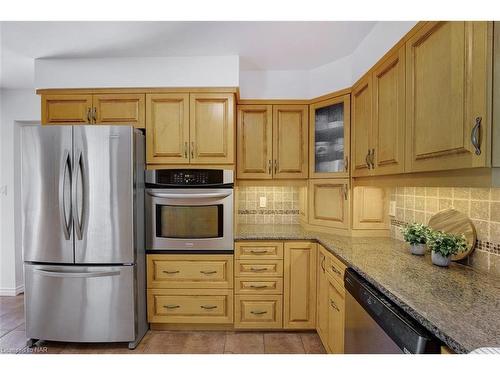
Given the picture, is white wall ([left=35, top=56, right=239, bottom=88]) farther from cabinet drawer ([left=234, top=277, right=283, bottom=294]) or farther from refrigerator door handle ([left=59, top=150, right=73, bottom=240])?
cabinet drawer ([left=234, top=277, right=283, bottom=294])

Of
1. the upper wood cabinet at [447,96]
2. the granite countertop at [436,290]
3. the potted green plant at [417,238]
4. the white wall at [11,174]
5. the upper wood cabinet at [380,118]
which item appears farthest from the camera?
the white wall at [11,174]

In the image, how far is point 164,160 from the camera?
7.39ft

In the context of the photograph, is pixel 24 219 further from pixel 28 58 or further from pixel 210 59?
pixel 210 59

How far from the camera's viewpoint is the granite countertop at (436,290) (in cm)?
78

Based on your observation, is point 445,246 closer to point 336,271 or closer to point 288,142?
point 336,271

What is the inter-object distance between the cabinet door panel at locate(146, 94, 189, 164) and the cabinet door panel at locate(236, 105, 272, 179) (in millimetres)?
542

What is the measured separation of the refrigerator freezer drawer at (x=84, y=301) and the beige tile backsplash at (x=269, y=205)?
1.28 metres

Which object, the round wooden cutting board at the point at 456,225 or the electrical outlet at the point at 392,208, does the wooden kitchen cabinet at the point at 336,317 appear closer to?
the round wooden cutting board at the point at 456,225

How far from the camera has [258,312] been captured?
2.23 m

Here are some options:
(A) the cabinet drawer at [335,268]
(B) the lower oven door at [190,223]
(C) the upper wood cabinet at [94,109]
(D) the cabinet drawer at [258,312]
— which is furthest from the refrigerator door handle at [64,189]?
(A) the cabinet drawer at [335,268]

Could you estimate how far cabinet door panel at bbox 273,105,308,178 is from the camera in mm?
2535

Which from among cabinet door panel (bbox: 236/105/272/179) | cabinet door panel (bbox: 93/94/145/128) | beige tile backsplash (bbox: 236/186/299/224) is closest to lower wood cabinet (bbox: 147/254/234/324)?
beige tile backsplash (bbox: 236/186/299/224)
